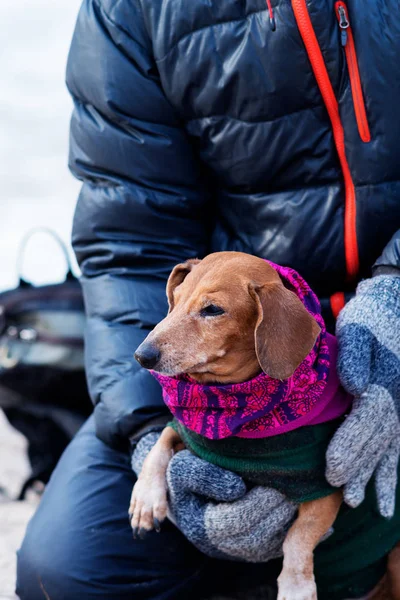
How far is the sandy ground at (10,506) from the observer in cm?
237

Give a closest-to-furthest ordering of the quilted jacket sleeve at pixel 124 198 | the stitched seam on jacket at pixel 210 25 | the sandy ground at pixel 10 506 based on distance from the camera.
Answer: the stitched seam on jacket at pixel 210 25
the quilted jacket sleeve at pixel 124 198
the sandy ground at pixel 10 506

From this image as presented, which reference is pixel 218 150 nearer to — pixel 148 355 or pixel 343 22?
pixel 343 22

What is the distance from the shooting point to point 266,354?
161 centimetres

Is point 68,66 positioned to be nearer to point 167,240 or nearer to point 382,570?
point 167,240

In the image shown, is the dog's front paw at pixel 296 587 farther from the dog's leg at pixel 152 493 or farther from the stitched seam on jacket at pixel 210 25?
the stitched seam on jacket at pixel 210 25

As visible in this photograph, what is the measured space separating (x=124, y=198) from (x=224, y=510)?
90 cm

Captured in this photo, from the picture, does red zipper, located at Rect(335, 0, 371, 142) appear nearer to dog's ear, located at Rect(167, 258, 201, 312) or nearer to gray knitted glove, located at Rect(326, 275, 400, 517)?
gray knitted glove, located at Rect(326, 275, 400, 517)

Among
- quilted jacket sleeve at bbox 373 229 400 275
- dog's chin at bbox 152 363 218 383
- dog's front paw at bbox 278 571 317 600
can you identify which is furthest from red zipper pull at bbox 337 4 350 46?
dog's front paw at bbox 278 571 317 600

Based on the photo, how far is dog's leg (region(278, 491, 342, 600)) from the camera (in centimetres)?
177

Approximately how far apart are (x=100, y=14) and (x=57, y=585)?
1537 mm

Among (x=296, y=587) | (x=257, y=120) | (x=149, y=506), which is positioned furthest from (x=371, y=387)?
(x=257, y=120)

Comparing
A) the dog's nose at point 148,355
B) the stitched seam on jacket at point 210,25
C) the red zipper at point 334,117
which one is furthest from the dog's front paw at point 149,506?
the stitched seam on jacket at point 210,25

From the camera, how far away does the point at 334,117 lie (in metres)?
1.94

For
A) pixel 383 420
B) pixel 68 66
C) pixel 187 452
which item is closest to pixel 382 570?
pixel 383 420
